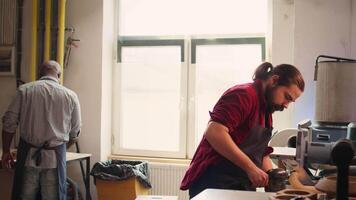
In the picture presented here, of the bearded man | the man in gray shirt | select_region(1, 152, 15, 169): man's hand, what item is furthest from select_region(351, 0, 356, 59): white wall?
select_region(1, 152, 15, 169): man's hand

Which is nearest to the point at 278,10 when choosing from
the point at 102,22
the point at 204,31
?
the point at 204,31

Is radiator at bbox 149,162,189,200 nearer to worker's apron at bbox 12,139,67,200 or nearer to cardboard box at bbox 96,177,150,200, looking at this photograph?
cardboard box at bbox 96,177,150,200

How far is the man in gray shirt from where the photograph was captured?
3.05 metres

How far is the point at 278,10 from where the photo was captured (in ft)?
12.9

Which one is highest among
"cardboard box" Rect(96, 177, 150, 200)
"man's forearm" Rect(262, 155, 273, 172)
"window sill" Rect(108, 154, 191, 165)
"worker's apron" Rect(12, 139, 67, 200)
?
"man's forearm" Rect(262, 155, 273, 172)

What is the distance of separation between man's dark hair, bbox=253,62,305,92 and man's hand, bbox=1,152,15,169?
2164 millimetres

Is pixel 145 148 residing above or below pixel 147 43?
below

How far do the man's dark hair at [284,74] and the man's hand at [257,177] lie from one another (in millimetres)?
434

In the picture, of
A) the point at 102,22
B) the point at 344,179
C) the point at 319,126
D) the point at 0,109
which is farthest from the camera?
the point at 0,109

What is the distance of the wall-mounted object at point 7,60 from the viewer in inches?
172

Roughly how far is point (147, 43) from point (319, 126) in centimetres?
204

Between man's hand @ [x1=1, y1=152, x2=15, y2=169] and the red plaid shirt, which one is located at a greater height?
the red plaid shirt

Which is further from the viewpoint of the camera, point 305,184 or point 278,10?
point 278,10

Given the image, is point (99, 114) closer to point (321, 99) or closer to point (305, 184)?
point (321, 99)
